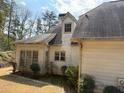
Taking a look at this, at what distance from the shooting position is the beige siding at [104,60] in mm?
9992

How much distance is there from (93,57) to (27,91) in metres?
5.09

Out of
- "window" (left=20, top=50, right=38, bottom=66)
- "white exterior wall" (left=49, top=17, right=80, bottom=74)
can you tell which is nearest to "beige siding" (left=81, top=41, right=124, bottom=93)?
"white exterior wall" (left=49, top=17, right=80, bottom=74)

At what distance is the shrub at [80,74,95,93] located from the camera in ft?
34.0

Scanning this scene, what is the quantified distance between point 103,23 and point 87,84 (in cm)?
383

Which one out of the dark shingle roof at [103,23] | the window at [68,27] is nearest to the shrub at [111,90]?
the dark shingle roof at [103,23]

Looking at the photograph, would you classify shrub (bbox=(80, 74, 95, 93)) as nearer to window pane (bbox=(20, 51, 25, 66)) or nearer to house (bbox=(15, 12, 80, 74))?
house (bbox=(15, 12, 80, 74))

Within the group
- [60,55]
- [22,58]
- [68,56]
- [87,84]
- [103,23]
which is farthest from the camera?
[22,58]

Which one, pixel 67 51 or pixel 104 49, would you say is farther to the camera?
pixel 67 51

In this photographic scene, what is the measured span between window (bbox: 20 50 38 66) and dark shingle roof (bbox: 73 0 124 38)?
8.64 metres

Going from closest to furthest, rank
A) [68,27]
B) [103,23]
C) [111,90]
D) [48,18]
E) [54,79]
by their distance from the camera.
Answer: [111,90]
[103,23]
[54,79]
[68,27]
[48,18]

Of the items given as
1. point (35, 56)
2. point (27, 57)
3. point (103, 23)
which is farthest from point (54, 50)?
point (103, 23)

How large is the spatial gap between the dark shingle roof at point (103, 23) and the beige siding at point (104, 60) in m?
0.51

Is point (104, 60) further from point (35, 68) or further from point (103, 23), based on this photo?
point (35, 68)

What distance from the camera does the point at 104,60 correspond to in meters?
10.4
